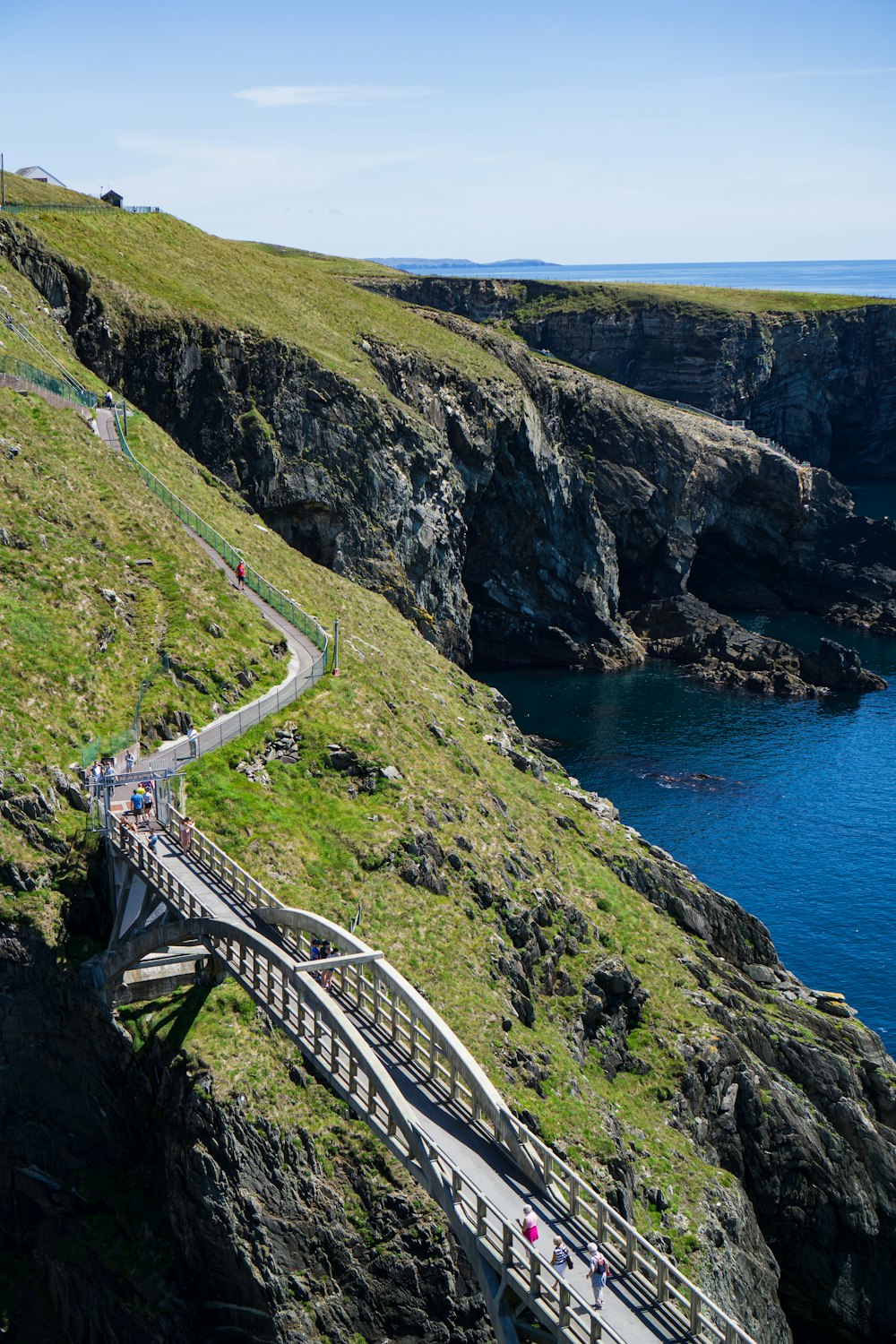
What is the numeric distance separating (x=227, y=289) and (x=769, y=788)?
218 ft

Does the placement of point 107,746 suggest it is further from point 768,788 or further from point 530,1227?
point 768,788

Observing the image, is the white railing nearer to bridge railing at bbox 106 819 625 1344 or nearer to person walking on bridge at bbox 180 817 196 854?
bridge railing at bbox 106 819 625 1344

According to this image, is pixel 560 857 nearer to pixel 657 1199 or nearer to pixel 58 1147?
pixel 657 1199

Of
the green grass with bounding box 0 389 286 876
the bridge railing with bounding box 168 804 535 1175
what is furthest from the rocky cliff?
the bridge railing with bounding box 168 804 535 1175

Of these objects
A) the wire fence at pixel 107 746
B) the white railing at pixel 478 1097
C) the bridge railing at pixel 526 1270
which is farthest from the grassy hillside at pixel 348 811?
the bridge railing at pixel 526 1270

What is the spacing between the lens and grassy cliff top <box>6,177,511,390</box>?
101812 mm

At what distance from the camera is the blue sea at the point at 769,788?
80188 mm

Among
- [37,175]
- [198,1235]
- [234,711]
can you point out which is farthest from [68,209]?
[198,1235]

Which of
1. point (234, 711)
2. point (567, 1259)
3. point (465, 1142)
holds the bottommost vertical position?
point (567, 1259)

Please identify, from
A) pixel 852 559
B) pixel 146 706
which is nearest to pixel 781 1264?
pixel 146 706

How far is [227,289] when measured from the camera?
376 feet

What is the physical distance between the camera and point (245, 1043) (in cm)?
3994

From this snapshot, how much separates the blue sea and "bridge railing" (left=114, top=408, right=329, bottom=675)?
35.2 meters

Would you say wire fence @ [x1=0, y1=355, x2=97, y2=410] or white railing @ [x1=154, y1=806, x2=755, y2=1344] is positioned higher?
wire fence @ [x1=0, y1=355, x2=97, y2=410]
